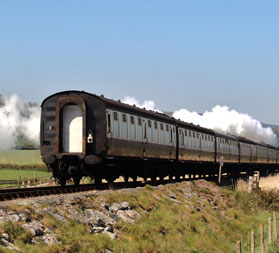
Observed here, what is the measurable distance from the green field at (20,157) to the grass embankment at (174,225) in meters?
51.1

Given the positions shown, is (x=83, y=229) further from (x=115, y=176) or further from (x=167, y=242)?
(x=115, y=176)

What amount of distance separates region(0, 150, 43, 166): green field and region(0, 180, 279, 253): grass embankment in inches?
2010

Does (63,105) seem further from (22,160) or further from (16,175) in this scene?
(22,160)

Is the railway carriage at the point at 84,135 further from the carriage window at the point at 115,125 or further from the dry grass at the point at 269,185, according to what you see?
the dry grass at the point at 269,185

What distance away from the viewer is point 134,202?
18938 mm

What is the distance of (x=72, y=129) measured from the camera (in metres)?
22.3

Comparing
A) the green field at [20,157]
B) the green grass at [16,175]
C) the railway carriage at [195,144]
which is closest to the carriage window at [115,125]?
the railway carriage at [195,144]

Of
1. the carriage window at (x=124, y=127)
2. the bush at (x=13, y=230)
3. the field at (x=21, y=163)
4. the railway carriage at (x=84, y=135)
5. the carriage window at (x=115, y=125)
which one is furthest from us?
the field at (x=21, y=163)

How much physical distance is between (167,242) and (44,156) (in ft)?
25.6

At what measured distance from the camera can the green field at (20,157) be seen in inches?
3145

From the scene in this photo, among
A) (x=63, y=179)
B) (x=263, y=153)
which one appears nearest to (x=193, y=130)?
(x=63, y=179)

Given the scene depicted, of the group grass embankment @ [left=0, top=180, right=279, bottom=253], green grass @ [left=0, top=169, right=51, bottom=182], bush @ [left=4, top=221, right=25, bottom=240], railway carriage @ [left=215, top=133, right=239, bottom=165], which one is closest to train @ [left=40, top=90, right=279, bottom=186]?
grass embankment @ [left=0, top=180, right=279, bottom=253]

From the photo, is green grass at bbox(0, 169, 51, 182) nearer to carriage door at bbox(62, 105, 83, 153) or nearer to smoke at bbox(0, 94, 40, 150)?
smoke at bbox(0, 94, 40, 150)

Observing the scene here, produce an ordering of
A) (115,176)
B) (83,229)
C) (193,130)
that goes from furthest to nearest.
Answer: (193,130) < (115,176) < (83,229)
